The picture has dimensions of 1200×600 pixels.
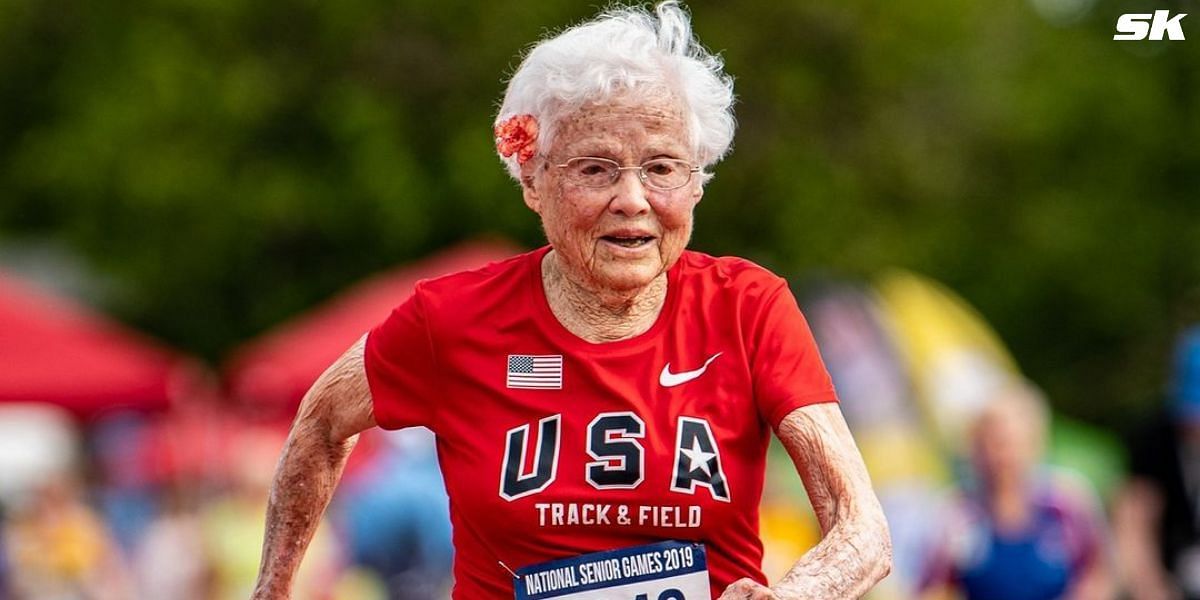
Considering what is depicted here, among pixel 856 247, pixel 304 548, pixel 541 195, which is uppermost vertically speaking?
pixel 541 195

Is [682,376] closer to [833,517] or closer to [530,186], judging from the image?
[833,517]

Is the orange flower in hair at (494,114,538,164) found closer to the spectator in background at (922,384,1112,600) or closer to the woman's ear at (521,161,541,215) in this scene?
the woman's ear at (521,161,541,215)

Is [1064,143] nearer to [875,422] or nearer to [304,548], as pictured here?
[875,422]

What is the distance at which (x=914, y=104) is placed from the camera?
102ft

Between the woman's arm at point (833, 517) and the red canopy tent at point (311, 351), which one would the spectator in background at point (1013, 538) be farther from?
the red canopy tent at point (311, 351)

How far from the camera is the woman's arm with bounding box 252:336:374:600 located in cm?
448

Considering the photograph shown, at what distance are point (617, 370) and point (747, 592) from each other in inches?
25.1

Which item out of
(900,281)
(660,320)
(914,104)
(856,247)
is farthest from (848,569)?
(914,104)

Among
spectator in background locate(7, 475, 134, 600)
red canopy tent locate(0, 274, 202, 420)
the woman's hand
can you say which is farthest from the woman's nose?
red canopy tent locate(0, 274, 202, 420)

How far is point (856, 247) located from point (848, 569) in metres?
25.2

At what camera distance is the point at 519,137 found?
430 centimetres

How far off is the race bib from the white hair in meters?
0.83

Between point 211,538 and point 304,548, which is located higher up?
point 304,548

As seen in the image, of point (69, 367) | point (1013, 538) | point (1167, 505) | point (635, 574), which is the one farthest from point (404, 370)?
point (69, 367)
